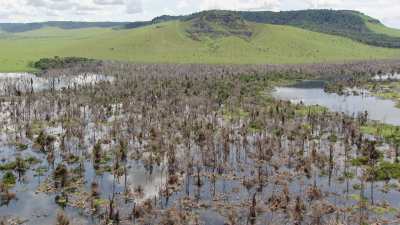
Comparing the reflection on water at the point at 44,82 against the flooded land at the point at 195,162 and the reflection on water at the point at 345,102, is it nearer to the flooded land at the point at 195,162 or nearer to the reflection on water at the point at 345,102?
the flooded land at the point at 195,162

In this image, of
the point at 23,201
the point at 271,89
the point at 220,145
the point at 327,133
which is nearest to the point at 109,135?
the point at 220,145

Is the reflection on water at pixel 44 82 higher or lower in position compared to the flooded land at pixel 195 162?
higher

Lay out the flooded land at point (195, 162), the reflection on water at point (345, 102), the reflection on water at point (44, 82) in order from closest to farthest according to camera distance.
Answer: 1. the flooded land at point (195, 162)
2. the reflection on water at point (345, 102)
3. the reflection on water at point (44, 82)

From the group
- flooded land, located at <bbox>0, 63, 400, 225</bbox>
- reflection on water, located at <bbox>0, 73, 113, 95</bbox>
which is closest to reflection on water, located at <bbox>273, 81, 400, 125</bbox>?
flooded land, located at <bbox>0, 63, 400, 225</bbox>

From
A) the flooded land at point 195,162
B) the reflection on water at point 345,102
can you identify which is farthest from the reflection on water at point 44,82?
the reflection on water at point 345,102

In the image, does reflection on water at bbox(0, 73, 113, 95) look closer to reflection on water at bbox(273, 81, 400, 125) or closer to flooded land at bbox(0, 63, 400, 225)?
flooded land at bbox(0, 63, 400, 225)

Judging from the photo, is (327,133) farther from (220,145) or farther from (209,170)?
(209,170)

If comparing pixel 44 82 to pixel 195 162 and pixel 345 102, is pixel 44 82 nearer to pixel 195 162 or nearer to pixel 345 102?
pixel 345 102
